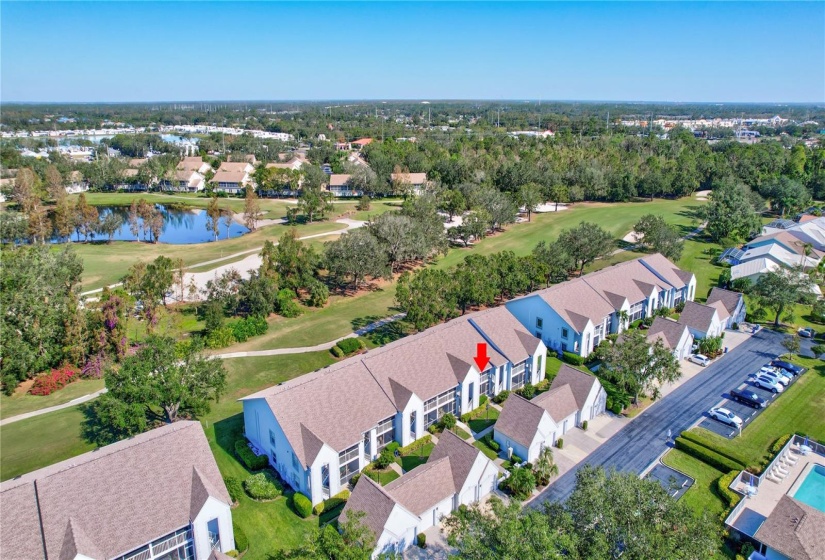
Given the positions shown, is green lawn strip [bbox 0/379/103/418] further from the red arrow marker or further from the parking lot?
the parking lot

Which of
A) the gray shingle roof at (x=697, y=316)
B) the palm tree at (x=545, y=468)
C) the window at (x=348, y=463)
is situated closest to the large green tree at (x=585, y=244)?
the gray shingle roof at (x=697, y=316)

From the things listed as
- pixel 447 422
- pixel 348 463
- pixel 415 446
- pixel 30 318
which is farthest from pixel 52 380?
pixel 447 422

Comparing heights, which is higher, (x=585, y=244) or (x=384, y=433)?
(x=585, y=244)

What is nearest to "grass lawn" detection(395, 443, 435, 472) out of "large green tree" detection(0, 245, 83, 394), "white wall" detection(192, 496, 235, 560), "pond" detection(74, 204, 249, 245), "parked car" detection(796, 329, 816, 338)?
"white wall" detection(192, 496, 235, 560)

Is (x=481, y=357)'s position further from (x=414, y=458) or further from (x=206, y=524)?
(x=206, y=524)

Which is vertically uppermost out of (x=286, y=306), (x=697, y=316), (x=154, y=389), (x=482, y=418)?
(x=154, y=389)

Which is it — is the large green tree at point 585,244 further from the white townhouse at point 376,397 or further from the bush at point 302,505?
the bush at point 302,505
